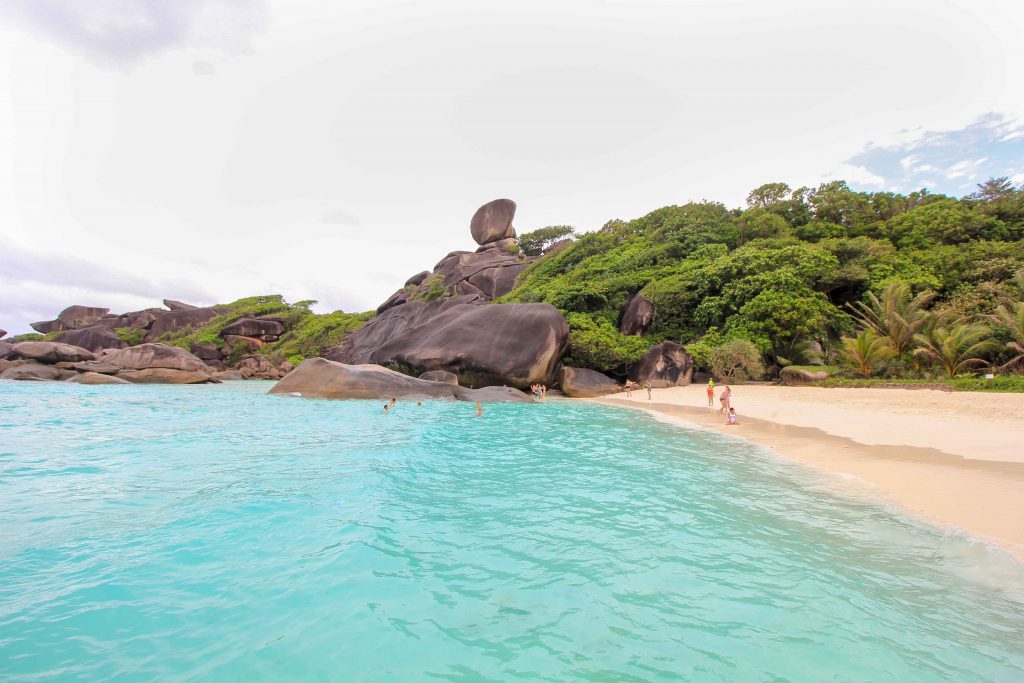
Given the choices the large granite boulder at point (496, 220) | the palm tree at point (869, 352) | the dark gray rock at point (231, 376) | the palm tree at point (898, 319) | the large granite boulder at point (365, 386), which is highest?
the large granite boulder at point (496, 220)

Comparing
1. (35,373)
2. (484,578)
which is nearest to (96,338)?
(35,373)

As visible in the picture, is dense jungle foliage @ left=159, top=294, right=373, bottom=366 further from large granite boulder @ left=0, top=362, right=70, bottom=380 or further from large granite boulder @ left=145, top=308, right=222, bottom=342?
large granite boulder @ left=0, top=362, right=70, bottom=380

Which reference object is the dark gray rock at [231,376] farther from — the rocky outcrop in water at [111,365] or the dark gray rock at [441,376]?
the dark gray rock at [441,376]

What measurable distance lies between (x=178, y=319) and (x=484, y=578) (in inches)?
2021

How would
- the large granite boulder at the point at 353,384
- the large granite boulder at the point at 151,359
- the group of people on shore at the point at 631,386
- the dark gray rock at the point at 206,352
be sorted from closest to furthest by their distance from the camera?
the large granite boulder at the point at 353,384 → the group of people on shore at the point at 631,386 → the large granite boulder at the point at 151,359 → the dark gray rock at the point at 206,352

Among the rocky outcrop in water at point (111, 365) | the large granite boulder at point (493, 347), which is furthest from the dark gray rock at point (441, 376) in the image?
the rocky outcrop in water at point (111, 365)

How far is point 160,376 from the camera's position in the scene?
24.8m

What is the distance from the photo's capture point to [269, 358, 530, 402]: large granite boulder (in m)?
17.7

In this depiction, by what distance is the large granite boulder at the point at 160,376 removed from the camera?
79.9ft

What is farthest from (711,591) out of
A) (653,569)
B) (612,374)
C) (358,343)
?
(358,343)

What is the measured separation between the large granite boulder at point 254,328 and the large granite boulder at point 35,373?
1374cm

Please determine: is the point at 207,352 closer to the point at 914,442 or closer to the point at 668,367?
the point at 668,367

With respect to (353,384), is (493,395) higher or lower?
lower

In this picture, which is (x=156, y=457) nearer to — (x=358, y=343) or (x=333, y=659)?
(x=333, y=659)
